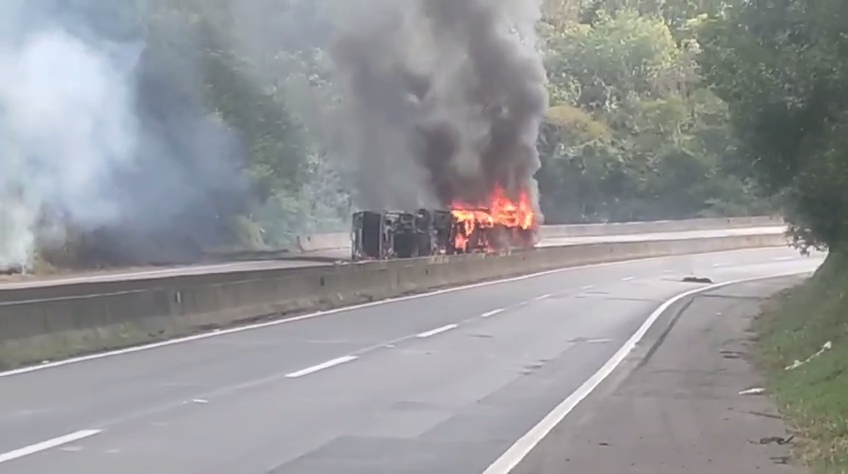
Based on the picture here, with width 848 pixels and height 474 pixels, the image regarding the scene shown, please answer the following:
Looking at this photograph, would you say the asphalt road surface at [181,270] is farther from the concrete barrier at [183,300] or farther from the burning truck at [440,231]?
the concrete barrier at [183,300]

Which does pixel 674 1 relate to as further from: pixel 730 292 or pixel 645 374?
pixel 645 374

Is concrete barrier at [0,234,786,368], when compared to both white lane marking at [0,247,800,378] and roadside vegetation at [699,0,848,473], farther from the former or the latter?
roadside vegetation at [699,0,848,473]

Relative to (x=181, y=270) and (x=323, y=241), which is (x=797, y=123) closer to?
(x=181, y=270)

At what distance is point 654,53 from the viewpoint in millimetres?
91375

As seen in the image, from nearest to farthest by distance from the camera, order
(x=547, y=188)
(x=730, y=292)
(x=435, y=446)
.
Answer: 1. (x=435, y=446)
2. (x=730, y=292)
3. (x=547, y=188)

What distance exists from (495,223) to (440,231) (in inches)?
208

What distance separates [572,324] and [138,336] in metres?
8.83

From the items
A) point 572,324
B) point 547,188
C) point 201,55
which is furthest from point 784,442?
point 547,188

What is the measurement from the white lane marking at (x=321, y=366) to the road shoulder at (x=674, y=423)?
3.37 metres

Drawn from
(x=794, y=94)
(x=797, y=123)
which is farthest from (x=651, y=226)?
(x=794, y=94)

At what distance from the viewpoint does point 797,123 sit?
2666cm

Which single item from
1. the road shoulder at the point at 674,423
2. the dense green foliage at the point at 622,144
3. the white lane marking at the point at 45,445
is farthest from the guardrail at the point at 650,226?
the white lane marking at the point at 45,445

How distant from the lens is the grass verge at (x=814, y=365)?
1170 cm

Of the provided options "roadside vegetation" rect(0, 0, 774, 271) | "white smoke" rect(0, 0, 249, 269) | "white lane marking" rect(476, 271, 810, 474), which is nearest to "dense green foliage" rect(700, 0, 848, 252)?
"roadside vegetation" rect(0, 0, 774, 271)
